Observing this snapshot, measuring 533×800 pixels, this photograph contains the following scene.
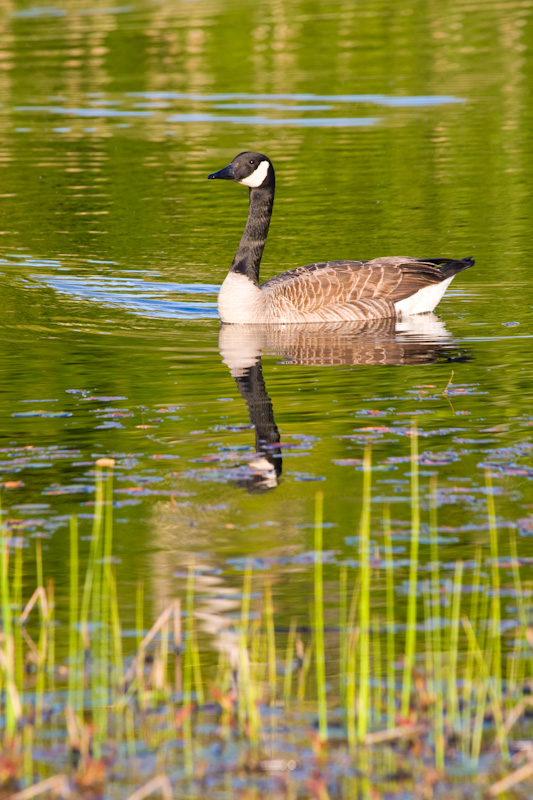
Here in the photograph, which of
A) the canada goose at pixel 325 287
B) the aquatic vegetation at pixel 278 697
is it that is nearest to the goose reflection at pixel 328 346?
the canada goose at pixel 325 287

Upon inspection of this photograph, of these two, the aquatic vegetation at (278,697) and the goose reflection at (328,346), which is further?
the goose reflection at (328,346)

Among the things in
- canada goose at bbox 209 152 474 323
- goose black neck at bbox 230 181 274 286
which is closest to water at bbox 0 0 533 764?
canada goose at bbox 209 152 474 323

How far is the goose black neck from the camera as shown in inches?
667

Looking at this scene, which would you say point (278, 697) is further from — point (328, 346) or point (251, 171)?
point (251, 171)

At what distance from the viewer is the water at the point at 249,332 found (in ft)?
31.4

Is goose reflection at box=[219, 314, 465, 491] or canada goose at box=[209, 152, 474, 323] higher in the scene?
canada goose at box=[209, 152, 474, 323]

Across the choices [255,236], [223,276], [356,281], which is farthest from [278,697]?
[223,276]

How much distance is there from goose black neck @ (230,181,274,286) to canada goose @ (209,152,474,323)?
13 millimetres

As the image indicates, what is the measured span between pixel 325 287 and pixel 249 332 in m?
1.10

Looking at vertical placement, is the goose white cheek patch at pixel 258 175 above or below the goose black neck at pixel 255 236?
above

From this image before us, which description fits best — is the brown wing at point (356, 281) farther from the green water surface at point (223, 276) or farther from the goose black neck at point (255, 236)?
the green water surface at point (223, 276)

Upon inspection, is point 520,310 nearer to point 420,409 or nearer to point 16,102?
point 420,409

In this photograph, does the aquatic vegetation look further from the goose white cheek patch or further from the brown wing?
the goose white cheek patch

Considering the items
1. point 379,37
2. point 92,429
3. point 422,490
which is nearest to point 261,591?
point 422,490
